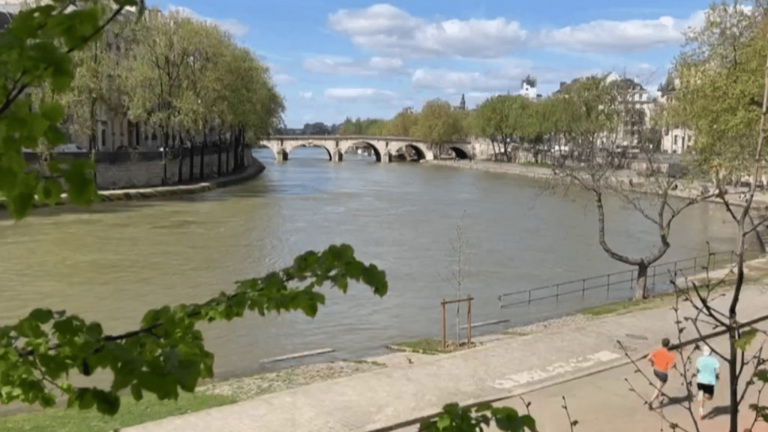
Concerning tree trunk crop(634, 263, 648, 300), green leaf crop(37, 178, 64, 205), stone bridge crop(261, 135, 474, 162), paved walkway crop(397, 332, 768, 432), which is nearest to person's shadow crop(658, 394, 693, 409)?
paved walkway crop(397, 332, 768, 432)

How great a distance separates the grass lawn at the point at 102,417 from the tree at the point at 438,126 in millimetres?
101976

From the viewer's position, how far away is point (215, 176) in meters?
64.6

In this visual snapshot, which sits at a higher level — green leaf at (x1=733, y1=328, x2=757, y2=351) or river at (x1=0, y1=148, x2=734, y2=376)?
green leaf at (x1=733, y1=328, x2=757, y2=351)

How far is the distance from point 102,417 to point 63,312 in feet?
27.7

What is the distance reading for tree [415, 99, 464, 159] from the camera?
11244 cm

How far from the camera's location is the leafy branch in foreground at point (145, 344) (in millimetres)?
2461

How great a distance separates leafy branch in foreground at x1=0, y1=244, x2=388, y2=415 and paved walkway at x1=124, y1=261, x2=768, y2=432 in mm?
7064

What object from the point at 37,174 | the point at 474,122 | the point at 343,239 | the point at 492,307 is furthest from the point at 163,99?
the point at 474,122

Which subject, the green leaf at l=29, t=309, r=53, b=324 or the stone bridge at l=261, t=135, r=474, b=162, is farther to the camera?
the stone bridge at l=261, t=135, r=474, b=162

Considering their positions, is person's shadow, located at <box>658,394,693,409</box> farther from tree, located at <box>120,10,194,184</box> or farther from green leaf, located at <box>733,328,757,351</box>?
tree, located at <box>120,10,194,184</box>

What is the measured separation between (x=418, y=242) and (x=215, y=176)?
36.5 metres

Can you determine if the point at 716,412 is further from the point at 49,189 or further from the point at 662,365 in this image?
the point at 49,189

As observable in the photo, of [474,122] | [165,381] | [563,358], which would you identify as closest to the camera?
[165,381]

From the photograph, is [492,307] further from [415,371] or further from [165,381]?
[165,381]
